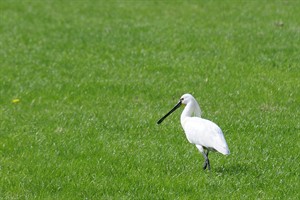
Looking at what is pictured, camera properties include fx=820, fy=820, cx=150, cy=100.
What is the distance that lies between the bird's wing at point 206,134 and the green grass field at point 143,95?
0.39 meters

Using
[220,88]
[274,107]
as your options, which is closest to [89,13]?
[220,88]

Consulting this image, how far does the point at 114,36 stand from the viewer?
1791cm

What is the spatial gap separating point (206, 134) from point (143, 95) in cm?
422

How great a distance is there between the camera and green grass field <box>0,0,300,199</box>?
9.53 meters

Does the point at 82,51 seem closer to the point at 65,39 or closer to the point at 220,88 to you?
the point at 65,39

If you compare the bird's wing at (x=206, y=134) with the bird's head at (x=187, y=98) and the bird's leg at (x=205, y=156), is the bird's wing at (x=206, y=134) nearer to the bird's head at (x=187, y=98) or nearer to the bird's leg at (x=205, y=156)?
the bird's leg at (x=205, y=156)

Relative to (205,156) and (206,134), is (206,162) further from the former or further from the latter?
(206,134)

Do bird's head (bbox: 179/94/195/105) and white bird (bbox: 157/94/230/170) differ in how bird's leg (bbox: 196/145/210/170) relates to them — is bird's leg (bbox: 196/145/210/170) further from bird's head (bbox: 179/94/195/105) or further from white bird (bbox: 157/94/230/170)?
bird's head (bbox: 179/94/195/105)

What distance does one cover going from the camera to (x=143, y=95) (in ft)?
44.9

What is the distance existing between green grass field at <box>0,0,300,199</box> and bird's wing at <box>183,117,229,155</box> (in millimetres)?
390

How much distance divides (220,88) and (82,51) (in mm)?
3931

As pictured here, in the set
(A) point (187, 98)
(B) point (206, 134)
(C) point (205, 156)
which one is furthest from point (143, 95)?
(B) point (206, 134)

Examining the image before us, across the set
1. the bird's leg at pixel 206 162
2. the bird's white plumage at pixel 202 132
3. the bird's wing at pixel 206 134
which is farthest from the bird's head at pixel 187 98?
the bird's leg at pixel 206 162

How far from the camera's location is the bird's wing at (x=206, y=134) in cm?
927
